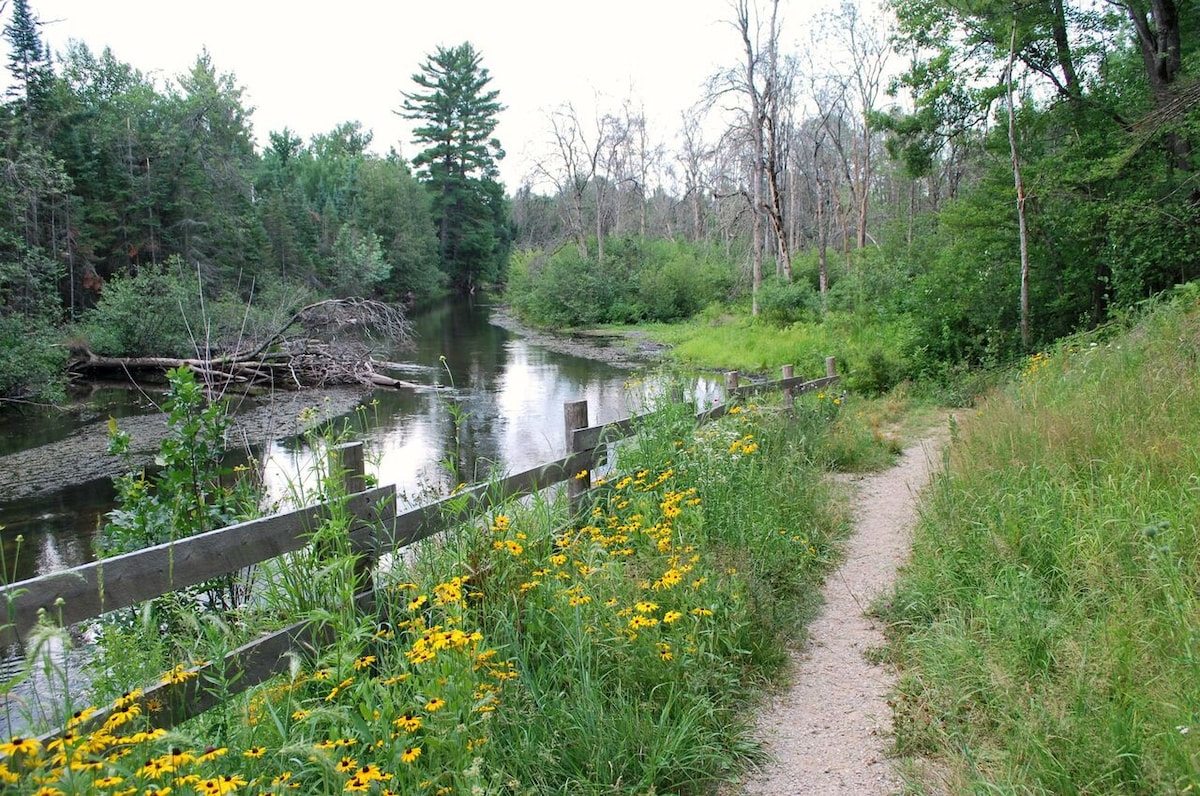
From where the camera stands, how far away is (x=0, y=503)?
10.6m

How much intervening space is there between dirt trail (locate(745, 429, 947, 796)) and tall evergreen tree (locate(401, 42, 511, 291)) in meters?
65.1

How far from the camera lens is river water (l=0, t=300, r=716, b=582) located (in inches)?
346

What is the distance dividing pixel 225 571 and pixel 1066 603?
368cm

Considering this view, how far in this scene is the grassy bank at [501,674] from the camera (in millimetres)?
2438

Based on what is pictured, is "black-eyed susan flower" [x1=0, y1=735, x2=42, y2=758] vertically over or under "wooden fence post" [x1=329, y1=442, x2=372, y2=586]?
under

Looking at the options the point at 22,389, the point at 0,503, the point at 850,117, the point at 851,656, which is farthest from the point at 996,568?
the point at 850,117

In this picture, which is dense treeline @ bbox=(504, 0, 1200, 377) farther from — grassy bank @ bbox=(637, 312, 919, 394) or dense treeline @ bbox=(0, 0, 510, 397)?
dense treeline @ bbox=(0, 0, 510, 397)

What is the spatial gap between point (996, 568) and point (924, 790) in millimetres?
1722

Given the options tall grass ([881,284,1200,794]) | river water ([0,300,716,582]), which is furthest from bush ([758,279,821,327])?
tall grass ([881,284,1200,794])

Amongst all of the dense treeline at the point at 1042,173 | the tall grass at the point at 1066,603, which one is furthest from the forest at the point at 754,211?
the tall grass at the point at 1066,603

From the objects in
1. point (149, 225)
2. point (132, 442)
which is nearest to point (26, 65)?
point (149, 225)

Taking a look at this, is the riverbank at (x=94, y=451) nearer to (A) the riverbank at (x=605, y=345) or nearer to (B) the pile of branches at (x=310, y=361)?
(B) the pile of branches at (x=310, y=361)

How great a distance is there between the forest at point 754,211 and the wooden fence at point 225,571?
104 inches

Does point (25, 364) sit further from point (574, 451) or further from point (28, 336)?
point (574, 451)
